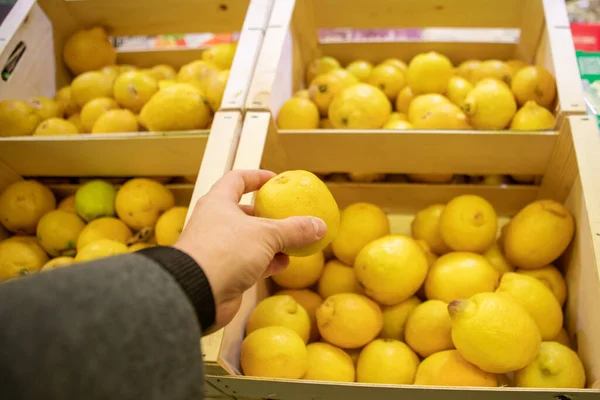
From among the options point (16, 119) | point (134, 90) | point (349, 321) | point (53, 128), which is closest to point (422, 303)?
point (349, 321)

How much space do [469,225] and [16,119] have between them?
1329 mm

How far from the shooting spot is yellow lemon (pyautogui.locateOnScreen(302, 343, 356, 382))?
3.00 feet

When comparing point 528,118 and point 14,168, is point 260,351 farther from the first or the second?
point 14,168

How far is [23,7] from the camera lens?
5.06 feet

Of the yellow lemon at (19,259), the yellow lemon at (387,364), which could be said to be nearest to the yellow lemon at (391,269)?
the yellow lemon at (387,364)

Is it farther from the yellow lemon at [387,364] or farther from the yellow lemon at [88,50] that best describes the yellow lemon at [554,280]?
the yellow lemon at [88,50]

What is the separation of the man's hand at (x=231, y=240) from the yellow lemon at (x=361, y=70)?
95cm

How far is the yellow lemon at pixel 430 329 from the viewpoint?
36.7 inches

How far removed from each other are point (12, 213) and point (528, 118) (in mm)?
1473

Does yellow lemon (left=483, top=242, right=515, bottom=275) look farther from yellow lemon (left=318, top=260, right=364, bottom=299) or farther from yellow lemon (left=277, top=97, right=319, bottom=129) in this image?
yellow lemon (left=277, top=97, right=319, bottom=129)

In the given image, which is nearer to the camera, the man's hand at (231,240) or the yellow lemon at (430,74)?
the man's hand at (231,240)

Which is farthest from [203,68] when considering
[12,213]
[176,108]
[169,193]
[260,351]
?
[260,351]

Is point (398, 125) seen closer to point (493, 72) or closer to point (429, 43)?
point (493, 72)

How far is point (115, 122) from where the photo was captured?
4.24 feet
